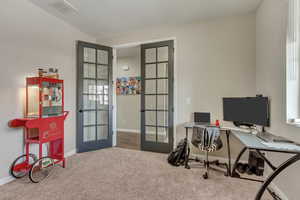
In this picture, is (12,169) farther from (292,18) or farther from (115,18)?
(292,18)

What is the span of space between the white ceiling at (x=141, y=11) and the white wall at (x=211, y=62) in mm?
205

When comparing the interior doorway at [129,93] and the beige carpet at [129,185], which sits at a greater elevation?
the interior doorway at [129,93]

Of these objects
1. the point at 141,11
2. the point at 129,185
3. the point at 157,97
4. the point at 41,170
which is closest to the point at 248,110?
the point at 157,97

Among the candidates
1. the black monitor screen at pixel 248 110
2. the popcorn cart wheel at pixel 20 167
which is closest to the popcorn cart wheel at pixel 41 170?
the popcorn cart wheel at pixel 20 167

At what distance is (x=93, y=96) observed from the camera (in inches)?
141

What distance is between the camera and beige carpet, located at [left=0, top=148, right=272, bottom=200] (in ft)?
6.00

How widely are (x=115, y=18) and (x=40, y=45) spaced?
148cm

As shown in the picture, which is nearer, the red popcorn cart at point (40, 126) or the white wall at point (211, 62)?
the red popcorn cart at point (40, 126)

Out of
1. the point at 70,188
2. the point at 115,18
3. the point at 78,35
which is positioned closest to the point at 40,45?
the point at 78,35

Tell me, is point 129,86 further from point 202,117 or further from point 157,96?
point 202,117

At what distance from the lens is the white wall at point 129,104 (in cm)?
532

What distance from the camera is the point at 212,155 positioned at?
2.94 metres

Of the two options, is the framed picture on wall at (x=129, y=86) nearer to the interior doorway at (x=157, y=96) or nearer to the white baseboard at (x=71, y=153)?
the interior doorway at (x=157, y=96)

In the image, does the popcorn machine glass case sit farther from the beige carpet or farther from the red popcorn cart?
the beige carpet
